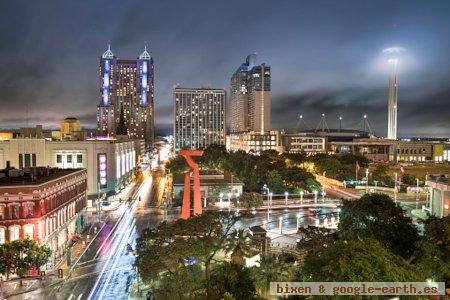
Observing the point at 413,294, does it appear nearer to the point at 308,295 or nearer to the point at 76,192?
the point at 308,295

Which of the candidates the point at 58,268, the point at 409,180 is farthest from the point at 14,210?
the point at 409,180

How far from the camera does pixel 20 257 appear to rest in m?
34.9

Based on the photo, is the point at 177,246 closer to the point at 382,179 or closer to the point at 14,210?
the point at 14,210

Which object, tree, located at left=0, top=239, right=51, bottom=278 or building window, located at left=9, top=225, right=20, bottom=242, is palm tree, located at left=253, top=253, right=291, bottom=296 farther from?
building window, located at left=9, top=225, right=20, bottom=242

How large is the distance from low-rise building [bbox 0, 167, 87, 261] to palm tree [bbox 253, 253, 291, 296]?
22.3 m

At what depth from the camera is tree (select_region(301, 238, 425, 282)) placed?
2061 centimetres

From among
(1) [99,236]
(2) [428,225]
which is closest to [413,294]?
(2) [428,225]

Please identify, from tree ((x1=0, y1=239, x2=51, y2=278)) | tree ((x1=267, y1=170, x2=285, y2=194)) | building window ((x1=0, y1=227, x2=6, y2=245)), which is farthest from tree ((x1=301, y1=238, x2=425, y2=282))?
tree ((x1=267, y1=170, x2=285, y2=194))

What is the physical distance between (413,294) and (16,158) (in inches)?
2631

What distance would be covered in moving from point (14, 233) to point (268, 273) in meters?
24.6

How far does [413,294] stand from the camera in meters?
20.6

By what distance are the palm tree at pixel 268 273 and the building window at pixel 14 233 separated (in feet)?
76.7

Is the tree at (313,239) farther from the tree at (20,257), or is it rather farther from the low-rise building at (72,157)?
the low-rise building at (72,157)

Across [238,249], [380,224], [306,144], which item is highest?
[306,144]
